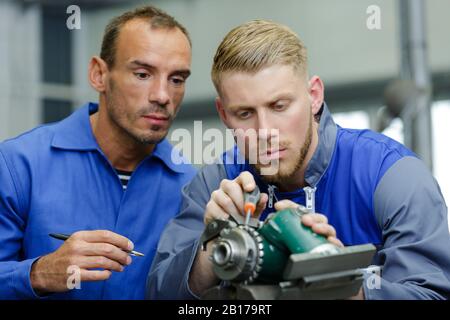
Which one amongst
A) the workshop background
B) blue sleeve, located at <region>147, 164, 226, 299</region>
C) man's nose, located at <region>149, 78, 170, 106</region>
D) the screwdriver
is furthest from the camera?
the workshop background

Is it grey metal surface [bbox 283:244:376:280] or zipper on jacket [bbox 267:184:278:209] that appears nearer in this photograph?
grey metal surface [bbox 283:244:376:280]

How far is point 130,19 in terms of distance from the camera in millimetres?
1726

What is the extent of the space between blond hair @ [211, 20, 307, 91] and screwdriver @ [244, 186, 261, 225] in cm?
25

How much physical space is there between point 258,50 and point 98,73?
687 mm

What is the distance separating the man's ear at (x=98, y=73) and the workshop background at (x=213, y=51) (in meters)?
3.21

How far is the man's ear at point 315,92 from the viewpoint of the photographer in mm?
1369

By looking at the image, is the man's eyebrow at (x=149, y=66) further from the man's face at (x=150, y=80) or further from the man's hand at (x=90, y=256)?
the man's hand at (x=90, y=256)

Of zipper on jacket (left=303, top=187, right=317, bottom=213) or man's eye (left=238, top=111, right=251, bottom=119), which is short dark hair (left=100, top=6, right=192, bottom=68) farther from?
zipper on jacket (left=303, top=187, right=317, bottom=213)

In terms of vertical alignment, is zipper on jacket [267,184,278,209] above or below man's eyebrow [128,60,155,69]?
below

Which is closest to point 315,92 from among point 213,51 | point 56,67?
point 213,51

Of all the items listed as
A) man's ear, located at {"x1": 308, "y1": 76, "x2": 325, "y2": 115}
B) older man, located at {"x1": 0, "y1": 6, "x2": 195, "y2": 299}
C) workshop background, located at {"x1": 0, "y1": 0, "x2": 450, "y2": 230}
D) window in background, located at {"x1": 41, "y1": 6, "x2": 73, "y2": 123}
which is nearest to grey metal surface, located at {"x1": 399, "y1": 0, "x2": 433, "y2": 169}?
older man, located at {"x1": 0, "y1": 6, "x2": 195, "y2": 299}

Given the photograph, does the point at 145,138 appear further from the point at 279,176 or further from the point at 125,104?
the point at 279,176

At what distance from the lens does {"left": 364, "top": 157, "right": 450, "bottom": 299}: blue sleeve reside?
109 cm
